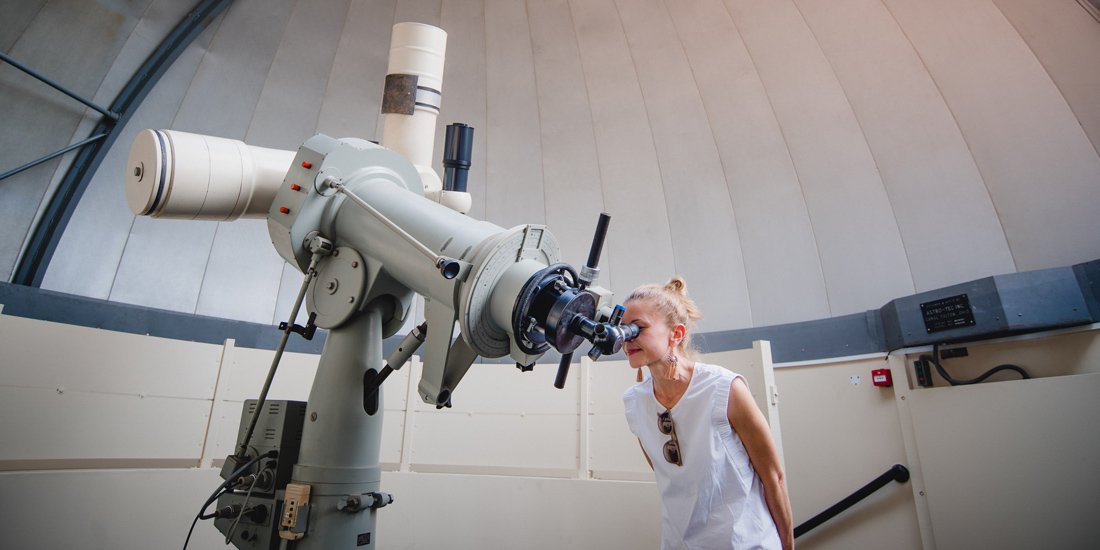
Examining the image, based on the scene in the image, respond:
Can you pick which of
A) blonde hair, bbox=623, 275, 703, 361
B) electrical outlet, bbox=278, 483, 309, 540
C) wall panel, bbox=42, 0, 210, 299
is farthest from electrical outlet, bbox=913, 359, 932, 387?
wall panel, bbox=42, 0, 210, 299

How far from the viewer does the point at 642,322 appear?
184cm

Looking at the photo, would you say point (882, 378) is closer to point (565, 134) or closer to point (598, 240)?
point (598, 240)

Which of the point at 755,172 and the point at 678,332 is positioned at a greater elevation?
the point at 755,172

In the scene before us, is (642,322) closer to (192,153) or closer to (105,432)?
(192,153)

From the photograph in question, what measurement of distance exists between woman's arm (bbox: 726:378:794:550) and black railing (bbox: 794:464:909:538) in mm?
2088

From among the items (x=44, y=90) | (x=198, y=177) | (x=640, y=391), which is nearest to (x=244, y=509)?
(x=198, y=177)

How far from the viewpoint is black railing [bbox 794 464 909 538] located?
3244mm

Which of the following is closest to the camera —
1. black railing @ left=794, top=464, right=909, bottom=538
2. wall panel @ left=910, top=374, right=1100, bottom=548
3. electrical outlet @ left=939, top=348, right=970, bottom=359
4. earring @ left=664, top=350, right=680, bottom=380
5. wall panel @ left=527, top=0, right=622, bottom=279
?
earring @ left=664, top=350, right=680, bottom=380

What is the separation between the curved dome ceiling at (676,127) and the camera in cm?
350

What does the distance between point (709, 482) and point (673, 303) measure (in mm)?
611

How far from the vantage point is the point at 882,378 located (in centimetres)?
341

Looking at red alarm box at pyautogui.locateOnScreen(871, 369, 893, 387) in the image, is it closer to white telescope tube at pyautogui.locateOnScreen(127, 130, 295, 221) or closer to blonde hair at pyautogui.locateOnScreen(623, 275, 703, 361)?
blonde hair at pyautogui.locateOnScreen(623, 275, 703, 361)

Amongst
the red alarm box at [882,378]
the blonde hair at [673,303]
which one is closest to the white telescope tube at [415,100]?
the blonde hair at [673,303]

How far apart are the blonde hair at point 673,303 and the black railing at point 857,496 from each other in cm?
204
